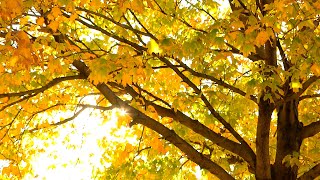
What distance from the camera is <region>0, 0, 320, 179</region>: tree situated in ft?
15.3

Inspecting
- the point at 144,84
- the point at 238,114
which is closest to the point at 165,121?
the point at 144,84

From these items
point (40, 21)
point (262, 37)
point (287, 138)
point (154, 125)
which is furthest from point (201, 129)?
point (40, 21)

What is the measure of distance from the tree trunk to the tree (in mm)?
16

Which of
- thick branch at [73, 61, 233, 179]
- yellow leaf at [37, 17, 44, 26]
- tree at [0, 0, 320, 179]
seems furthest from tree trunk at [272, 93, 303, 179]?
yellow leaf at [37, 17, 44, 26]

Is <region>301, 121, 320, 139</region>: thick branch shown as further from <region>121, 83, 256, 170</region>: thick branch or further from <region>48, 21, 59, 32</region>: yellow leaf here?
<region>48, 21, 59, 32</region>: yellow leaf

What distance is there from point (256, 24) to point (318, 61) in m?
0.78

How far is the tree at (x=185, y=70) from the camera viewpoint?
4668 mm

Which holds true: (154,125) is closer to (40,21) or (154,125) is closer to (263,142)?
(263,142)

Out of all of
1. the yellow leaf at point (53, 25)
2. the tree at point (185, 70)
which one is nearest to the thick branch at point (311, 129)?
the tree at point (185, 70)

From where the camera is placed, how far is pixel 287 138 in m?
6.49

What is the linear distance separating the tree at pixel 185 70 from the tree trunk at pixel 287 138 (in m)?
0.02

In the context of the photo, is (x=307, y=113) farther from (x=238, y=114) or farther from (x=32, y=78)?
(x=32, y=78)

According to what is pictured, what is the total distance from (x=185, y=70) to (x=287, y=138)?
6.35ft

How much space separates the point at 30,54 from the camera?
150 inches
